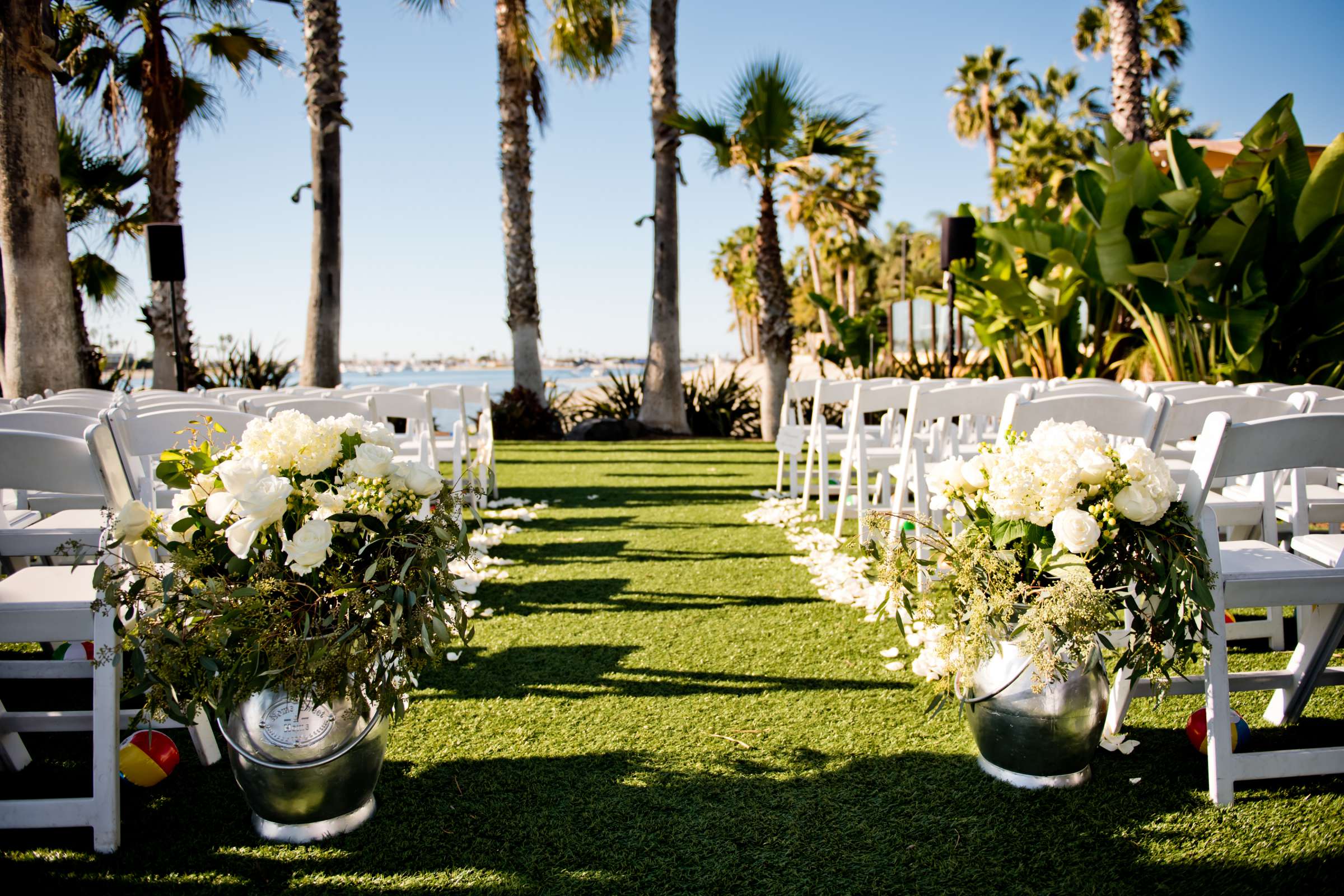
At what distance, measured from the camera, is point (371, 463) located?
192 cm

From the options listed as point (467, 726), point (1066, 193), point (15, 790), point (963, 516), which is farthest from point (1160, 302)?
point (1066, 193)

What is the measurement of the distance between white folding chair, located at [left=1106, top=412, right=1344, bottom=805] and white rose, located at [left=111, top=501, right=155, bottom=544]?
2.61m

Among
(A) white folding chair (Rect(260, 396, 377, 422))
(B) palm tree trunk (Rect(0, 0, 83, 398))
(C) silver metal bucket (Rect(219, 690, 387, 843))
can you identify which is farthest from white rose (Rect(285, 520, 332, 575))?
(B) palm tree trunk (Rect(0, 0, 83, 398))

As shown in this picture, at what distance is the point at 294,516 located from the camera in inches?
76.6

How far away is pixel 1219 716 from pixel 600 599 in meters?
2.79

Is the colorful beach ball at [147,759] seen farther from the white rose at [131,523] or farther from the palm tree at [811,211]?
the palm tree at [811,211]

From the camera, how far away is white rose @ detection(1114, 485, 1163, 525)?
200cm

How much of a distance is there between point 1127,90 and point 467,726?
36.5ft

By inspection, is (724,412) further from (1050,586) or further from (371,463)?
(371,463)

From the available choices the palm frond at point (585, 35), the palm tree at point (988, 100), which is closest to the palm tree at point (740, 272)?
the palm tree at point (988, 100)

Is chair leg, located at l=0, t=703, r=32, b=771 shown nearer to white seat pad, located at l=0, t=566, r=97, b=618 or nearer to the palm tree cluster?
white seat pad, located at l=0, t=566, r=97, b=618

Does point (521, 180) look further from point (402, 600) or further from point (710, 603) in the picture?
point (402, 600)

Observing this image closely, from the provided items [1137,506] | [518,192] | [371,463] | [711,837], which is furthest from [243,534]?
[518,192]

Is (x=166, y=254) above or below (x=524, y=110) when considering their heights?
below
